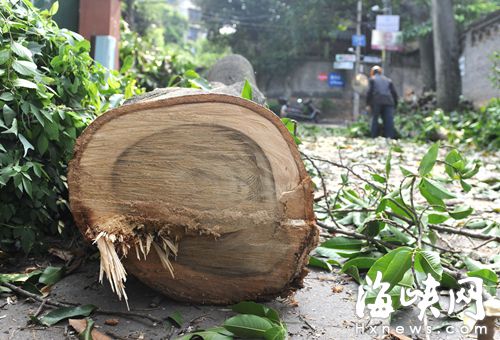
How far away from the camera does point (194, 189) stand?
69.8 inches

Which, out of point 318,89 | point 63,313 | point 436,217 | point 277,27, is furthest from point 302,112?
point 63,313

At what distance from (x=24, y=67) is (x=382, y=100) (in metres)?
8.31

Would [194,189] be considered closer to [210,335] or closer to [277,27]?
[210,335]

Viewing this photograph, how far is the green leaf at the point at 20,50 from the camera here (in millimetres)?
2091

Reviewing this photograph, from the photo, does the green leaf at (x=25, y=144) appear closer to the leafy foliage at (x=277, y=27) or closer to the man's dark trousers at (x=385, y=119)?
the man's dark trousers at (x=385, y=119)

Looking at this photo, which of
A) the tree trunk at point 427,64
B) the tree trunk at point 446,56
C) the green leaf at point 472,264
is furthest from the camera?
the tree trunk at point 427,64

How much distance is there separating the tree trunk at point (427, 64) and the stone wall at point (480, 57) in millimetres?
2713

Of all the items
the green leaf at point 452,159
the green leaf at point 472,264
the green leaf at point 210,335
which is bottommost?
the green leaf at point 210,335

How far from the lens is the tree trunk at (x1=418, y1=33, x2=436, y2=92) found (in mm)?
16641

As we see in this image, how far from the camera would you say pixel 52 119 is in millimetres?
2184

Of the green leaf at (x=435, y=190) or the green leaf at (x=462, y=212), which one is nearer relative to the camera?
the green leaf at (x=435, y=190)

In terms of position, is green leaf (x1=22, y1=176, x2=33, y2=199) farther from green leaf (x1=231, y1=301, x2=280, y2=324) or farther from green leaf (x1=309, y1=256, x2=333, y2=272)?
green leaf (x1=309, y1=256, x2=333, y2=272)

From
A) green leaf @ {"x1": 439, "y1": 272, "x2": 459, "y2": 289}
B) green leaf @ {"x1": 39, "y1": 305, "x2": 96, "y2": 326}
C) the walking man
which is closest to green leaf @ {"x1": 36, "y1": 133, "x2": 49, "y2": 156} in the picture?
green leaf @ {"x1": 39, "y1": 305, "x2": 96, "y2": 326}

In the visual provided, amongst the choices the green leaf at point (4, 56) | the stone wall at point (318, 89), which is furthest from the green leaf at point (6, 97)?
the stone wall at point (318, 89)
